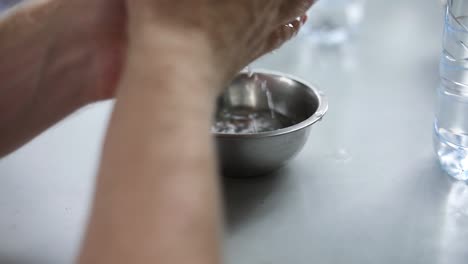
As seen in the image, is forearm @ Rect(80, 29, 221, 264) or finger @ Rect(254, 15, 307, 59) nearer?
forearm @ Rect(80, 29, 221, 264)

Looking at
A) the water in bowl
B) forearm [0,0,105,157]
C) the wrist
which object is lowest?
the water in bowl

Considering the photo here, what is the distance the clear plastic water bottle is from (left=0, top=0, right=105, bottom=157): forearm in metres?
0.49

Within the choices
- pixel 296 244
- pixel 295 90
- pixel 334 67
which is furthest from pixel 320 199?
pixel 334 67

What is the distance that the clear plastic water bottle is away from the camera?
756 millimetres

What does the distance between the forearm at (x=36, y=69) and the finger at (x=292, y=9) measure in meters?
0.24

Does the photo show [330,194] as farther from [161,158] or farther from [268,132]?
[161,158]

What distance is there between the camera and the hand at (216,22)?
44 centimetres

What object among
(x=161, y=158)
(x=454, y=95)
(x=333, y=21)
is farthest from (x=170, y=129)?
(x=333, y=21)

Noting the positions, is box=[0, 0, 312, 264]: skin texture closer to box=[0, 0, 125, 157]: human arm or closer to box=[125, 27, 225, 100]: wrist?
box=[125, 27, 225, 100]: wrist

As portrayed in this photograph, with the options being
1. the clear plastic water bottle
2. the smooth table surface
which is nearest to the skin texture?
the smooth table surface

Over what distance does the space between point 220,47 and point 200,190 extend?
14 cm

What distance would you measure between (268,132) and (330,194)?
4.7 inches

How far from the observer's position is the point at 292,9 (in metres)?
0.55

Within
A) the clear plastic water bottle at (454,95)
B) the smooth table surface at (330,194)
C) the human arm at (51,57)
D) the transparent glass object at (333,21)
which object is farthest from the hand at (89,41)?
the transparent glass object at (333,21)
